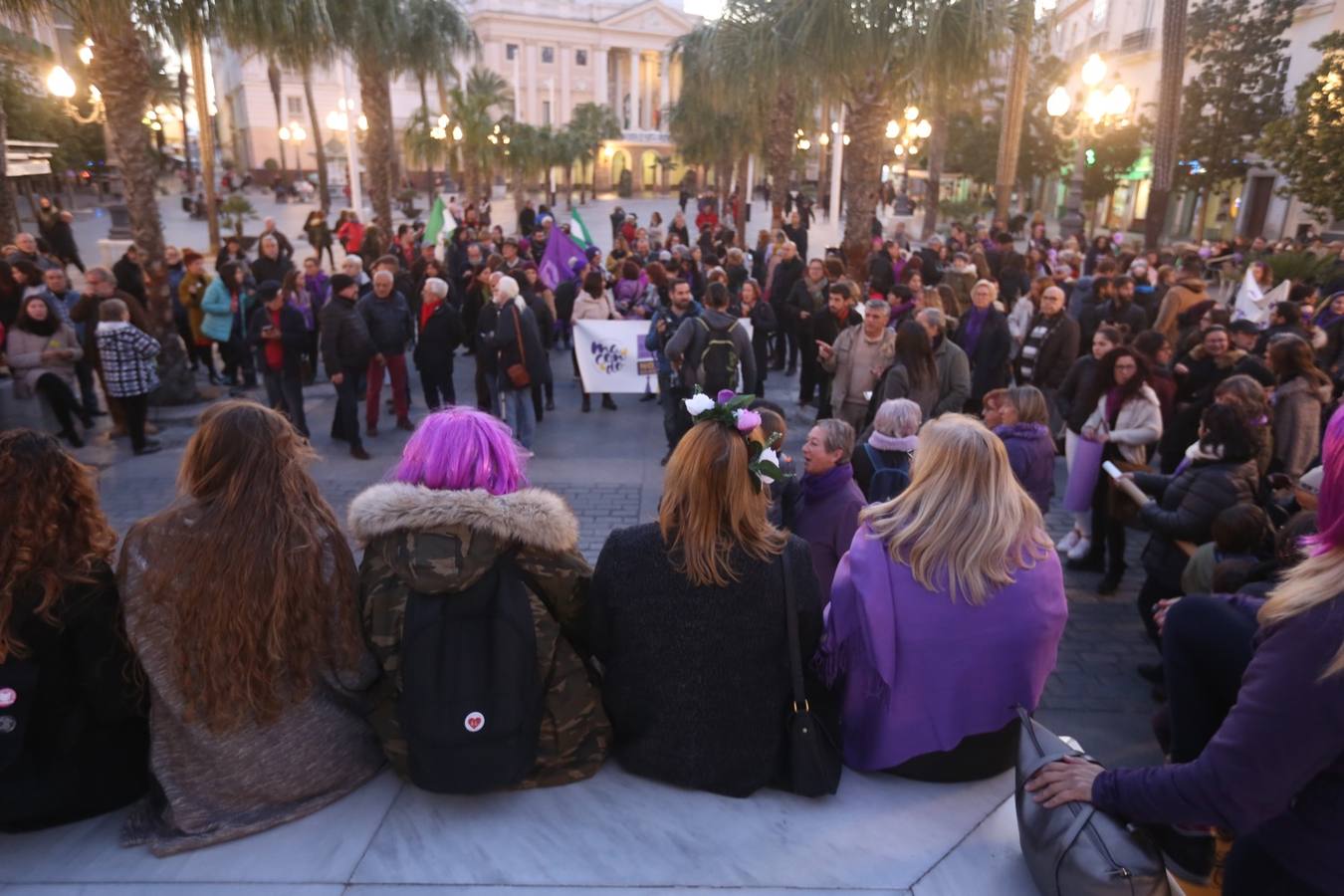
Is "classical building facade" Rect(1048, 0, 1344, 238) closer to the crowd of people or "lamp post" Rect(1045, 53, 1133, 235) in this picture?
"lamp post" Rect(1045, 53, 1133, 235)

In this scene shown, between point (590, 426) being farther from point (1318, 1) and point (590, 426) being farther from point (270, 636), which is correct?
point (1318, 1)

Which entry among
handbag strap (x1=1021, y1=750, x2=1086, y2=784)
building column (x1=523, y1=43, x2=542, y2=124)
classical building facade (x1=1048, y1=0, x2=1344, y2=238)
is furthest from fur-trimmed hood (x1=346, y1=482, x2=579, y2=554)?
building column (x1=523, y1=43, x2=542, y2=124)

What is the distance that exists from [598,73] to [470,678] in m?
90.5

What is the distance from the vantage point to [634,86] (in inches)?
3351

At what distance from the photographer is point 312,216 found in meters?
21.2

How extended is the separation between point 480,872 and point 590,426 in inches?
316

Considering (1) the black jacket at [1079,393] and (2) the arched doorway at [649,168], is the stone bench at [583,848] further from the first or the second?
(2) the arched doorway at [649,168]

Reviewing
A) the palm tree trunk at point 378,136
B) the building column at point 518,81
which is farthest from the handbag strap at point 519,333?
the building column at point 518,81

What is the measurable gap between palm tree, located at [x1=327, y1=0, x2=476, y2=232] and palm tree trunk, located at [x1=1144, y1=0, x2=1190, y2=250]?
15.3m

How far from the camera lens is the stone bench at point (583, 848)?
2527mm

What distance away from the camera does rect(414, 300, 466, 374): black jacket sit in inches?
382

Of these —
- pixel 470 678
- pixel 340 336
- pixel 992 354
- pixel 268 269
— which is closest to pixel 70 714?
pixel 470 678

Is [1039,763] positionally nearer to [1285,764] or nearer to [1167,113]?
[1285,764]

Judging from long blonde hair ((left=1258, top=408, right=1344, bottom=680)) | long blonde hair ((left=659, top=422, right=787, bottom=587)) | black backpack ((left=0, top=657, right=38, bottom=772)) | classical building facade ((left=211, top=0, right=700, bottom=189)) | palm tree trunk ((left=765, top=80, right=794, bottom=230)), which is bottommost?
black backpack ((left=0, top=657, right=38, bottom=772))
